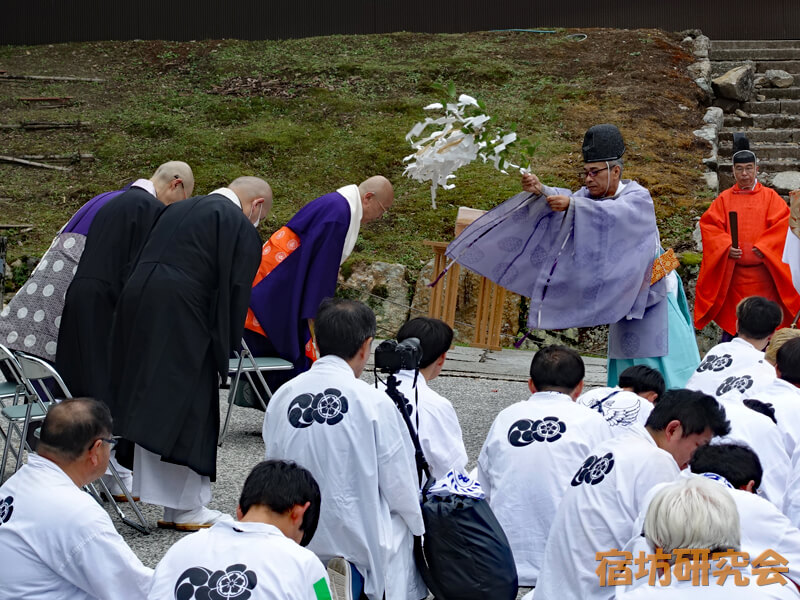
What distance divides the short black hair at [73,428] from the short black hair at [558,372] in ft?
5.45

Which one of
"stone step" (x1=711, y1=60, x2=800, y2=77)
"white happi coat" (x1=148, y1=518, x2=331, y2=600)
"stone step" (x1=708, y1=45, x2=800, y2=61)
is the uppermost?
"stone step" (x1=708, y1=45, x2=800, y2=61)

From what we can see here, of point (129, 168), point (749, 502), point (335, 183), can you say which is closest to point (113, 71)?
point (129, 168)

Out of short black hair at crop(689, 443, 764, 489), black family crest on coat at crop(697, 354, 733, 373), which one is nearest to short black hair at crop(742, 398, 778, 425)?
short black hair at crop(689, 443, 764, 489)

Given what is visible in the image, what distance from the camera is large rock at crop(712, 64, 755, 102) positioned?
13.2 m

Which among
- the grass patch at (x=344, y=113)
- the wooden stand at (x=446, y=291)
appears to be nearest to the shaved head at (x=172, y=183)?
the wooden stand at (x=446, y=291)

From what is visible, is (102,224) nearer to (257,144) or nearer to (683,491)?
(683,491)

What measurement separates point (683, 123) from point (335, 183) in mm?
4537

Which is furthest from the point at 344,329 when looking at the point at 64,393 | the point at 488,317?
the point at 488,317

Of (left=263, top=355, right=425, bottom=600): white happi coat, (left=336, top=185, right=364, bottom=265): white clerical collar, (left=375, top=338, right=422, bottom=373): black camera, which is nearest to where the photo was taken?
(left=263, top=355, right=425, bottom=600): white happi coat

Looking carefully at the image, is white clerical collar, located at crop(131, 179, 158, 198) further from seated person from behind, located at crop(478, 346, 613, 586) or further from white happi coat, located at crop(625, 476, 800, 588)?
white happi coat, located at crop(625, 476, 800, 588)

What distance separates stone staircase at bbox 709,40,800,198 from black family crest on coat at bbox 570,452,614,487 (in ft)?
28.5

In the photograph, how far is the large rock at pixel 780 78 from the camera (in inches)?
527

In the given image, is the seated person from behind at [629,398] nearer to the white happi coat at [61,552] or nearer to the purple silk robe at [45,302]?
the white happi coat at [61,552]

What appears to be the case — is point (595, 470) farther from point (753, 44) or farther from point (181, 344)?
point (753, 44)
